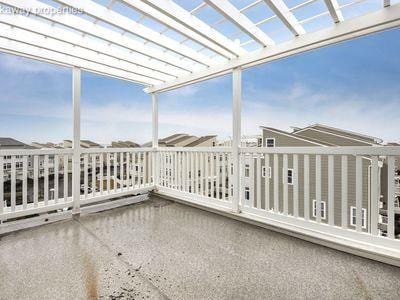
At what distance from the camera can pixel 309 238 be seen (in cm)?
227

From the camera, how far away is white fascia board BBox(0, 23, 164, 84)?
2389 mm

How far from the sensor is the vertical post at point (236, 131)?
118 inches

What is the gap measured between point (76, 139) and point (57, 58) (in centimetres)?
117

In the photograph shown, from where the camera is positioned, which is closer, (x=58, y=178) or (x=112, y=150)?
(x=58, y=178)

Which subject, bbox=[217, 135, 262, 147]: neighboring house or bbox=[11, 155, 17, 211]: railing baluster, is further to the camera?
bbox=[217, 135, 262, 147]: neighboring house

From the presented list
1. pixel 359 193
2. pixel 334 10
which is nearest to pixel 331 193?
pixel 359 193

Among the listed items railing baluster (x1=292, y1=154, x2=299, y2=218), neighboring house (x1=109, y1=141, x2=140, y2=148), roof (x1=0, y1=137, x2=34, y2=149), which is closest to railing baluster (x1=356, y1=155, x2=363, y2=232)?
railing baluster (x1=292, y1=154, x2=299, y2=218)

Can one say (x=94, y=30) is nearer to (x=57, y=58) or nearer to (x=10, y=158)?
(x=57, y=58)

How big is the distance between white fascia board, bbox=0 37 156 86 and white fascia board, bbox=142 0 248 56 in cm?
190

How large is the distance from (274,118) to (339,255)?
1.59 metres

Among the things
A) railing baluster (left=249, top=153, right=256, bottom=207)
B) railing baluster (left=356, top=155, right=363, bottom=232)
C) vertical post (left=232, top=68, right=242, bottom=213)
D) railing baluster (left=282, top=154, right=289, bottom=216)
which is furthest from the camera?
vertical post (left=232, top=68, right=242, bottom=213)

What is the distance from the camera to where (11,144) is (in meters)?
2.74

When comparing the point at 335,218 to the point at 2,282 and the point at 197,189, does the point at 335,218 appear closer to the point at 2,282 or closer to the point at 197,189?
the point at 197,189

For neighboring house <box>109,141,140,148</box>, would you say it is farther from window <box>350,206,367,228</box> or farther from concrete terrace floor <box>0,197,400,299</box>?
window <box>350,206,367,228</box>
